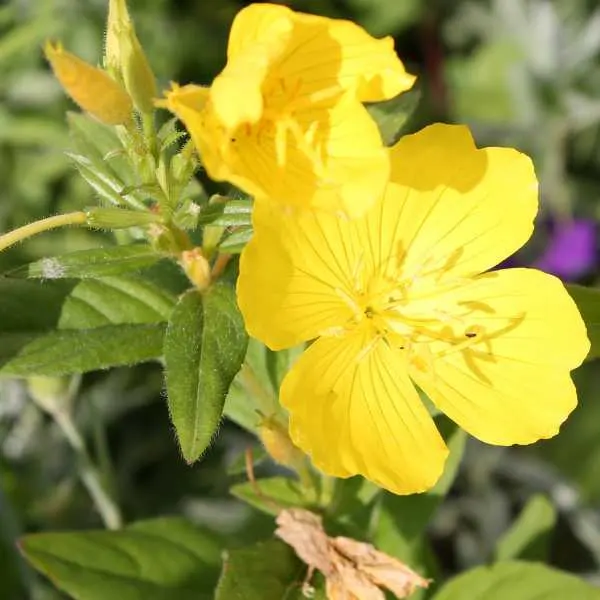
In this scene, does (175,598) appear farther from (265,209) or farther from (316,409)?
(265,209)

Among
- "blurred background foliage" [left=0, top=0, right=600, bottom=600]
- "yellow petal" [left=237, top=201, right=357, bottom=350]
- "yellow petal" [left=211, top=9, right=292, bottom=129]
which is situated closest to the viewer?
"yellow petal" [left=211, top=9, right=292, bottom=129]

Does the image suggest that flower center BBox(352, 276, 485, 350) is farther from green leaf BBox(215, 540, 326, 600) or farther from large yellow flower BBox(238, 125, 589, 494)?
green leaf BBox(215, 540, 326, 600)

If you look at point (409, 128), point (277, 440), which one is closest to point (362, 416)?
point (277, 440)

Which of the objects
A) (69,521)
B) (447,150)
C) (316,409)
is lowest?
(69,521)

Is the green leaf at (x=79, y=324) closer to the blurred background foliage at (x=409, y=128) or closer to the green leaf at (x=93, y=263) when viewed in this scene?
the green leaf at (x=93, y=263)

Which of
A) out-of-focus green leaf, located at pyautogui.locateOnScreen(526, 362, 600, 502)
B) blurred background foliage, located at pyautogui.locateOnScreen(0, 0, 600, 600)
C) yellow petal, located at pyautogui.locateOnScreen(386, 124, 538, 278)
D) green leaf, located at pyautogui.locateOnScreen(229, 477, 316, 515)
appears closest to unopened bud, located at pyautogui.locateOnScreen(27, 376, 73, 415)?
blurred background foliage, located at pyautogui.locateOnScreen(0, 0, 600, 600)

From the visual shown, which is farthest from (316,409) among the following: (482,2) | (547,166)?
(482,2)
